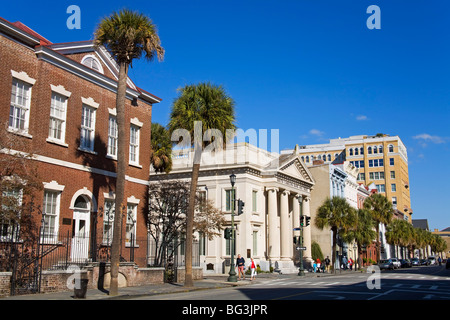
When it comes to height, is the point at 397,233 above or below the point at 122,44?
below

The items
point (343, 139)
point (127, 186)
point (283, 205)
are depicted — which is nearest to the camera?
point (127, 186)

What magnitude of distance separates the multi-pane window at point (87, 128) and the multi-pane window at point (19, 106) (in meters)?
3.37

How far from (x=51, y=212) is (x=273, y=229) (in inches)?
1161

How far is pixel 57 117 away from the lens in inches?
902

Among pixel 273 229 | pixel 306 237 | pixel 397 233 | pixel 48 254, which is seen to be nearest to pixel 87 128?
pixel 48 254

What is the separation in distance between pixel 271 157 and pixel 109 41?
33.4 m

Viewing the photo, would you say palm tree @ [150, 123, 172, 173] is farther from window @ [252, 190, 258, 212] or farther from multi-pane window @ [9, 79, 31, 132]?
multi-pane window @ [9, 79, 31, 132]

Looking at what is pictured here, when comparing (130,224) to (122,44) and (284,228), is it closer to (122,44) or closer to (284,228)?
(122,44)

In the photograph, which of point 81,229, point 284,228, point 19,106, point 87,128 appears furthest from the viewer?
point 284,228

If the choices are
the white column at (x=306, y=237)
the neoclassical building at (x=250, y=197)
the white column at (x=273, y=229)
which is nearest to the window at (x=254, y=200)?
the neoclassical building at (x=250, y=197)
